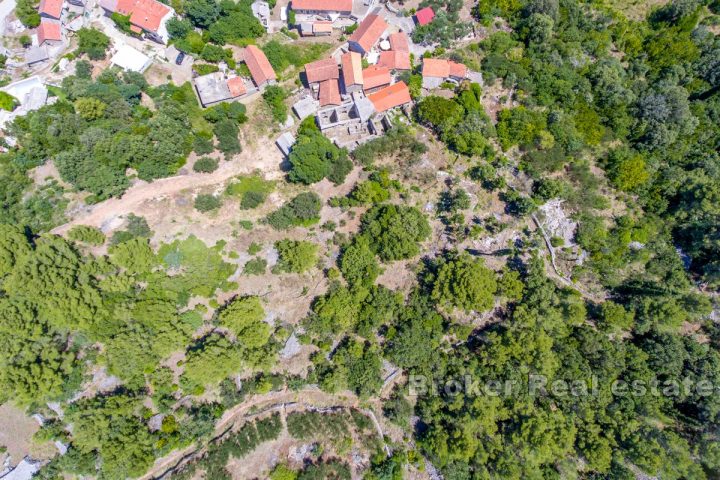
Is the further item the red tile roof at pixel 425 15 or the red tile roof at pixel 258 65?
the red tile roof at pixel 425 15

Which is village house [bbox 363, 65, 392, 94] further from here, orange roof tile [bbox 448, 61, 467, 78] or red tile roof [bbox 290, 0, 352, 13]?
red tile roof [bbox 290, 0, 352, 13]

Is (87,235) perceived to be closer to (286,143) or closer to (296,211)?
(296,211)

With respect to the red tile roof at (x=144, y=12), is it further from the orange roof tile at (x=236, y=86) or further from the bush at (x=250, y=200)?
the bush at (x=250, y=200)

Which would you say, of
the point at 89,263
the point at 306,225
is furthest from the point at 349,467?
the point at 89,263

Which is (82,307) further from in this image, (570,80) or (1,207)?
(570,80)

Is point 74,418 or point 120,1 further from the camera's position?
point 120,1

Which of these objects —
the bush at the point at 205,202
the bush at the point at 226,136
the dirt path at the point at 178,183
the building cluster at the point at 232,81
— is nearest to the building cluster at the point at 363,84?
the building cluster at the point at 232,81
